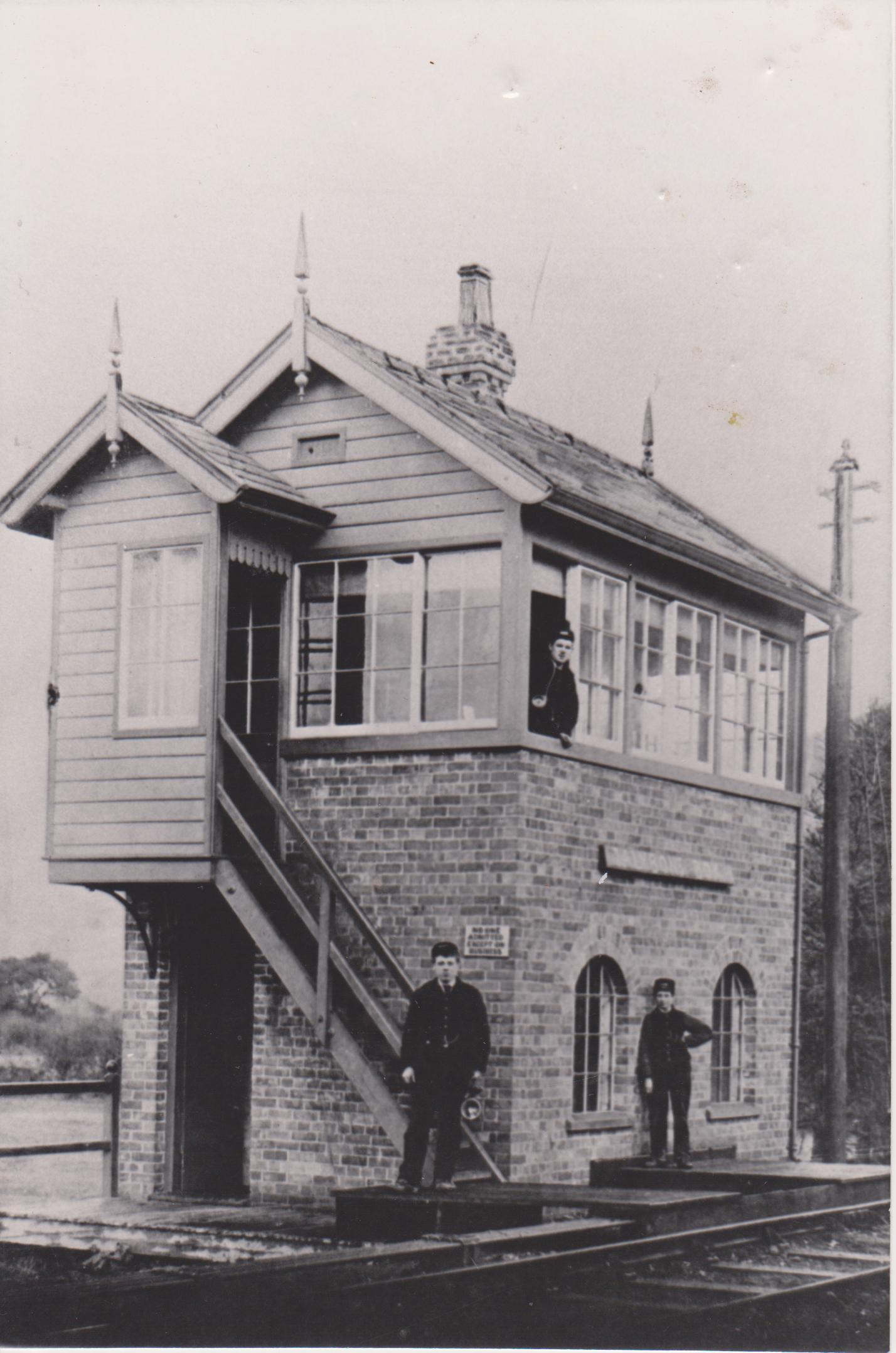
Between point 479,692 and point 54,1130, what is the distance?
17.7ft

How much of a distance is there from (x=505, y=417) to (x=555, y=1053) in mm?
6148

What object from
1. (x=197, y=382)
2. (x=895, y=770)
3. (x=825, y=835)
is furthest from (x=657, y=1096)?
(x=197, y=382)

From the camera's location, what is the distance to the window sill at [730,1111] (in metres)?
16.5

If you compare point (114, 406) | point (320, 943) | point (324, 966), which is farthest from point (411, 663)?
point (114, 406)

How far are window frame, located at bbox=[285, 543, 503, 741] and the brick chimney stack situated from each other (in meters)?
3.41

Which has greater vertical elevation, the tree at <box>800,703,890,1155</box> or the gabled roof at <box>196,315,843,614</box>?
the gabled roof at <box>196,315,843,614</box>

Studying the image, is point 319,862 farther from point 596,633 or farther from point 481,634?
point 596,633

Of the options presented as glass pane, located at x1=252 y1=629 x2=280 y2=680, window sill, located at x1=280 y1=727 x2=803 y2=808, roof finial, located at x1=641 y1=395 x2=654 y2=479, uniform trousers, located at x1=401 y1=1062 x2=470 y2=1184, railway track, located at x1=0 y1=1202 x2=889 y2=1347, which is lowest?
railway track, located at x1=0 y1=1202 x2=889 y2=1347

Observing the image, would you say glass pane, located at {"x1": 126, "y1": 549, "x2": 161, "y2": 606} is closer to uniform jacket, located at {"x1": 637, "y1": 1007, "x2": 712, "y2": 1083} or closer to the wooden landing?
the wooden landing

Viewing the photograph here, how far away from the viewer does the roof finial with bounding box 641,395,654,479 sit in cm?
1539

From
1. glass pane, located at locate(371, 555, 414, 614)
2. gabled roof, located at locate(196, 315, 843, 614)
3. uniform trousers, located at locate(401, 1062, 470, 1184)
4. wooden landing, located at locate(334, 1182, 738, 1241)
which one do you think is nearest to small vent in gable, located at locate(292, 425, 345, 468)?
gabled roof, located at locate(196, 315, 843, 614)

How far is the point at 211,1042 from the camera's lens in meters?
15.6

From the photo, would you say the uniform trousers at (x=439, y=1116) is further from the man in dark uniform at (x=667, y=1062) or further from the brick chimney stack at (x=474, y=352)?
the brick chimney stack at (x=474, y=352)

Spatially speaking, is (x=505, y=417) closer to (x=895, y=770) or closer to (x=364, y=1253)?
(x=895, y=770)
